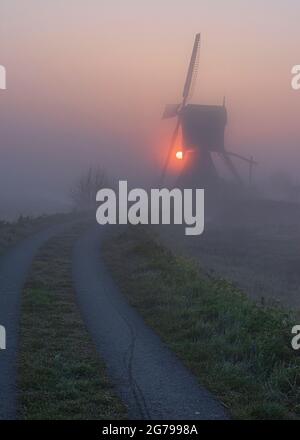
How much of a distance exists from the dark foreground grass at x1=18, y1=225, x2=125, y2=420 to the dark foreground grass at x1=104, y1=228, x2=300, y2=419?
1.96 m

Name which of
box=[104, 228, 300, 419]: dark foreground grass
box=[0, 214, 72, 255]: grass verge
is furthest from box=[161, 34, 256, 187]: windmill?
box=[104, 228, 300, 419]: dark foreground grass

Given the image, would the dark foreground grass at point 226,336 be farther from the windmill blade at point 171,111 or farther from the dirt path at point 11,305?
the windmill blade at point 171,111

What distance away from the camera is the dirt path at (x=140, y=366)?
8500mm

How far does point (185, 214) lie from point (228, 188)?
1567 cm

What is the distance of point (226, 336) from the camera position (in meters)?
12.7

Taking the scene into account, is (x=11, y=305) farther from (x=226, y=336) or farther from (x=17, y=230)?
(x=17, y=230)

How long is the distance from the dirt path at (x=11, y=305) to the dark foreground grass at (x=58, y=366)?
18 centimetres

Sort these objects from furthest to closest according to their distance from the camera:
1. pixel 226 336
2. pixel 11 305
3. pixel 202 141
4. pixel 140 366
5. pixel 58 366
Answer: pixel 202 141 → pixel 11 305 → pixel 226 336 → pixel 140 366 → pixel 58 366

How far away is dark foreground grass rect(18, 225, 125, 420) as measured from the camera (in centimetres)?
837

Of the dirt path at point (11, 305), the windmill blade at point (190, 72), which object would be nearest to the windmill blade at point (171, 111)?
the windmill blade at point (190, 72)

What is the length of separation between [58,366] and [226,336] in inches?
167

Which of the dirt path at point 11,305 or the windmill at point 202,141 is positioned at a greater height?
the windmill at point 202,141

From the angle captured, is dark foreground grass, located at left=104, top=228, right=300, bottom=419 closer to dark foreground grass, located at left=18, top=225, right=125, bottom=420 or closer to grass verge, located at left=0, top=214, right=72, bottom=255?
dark foreground grass, located at left=18, top=225, right=125, bottom=420

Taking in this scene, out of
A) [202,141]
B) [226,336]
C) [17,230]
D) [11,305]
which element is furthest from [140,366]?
[202,141]
